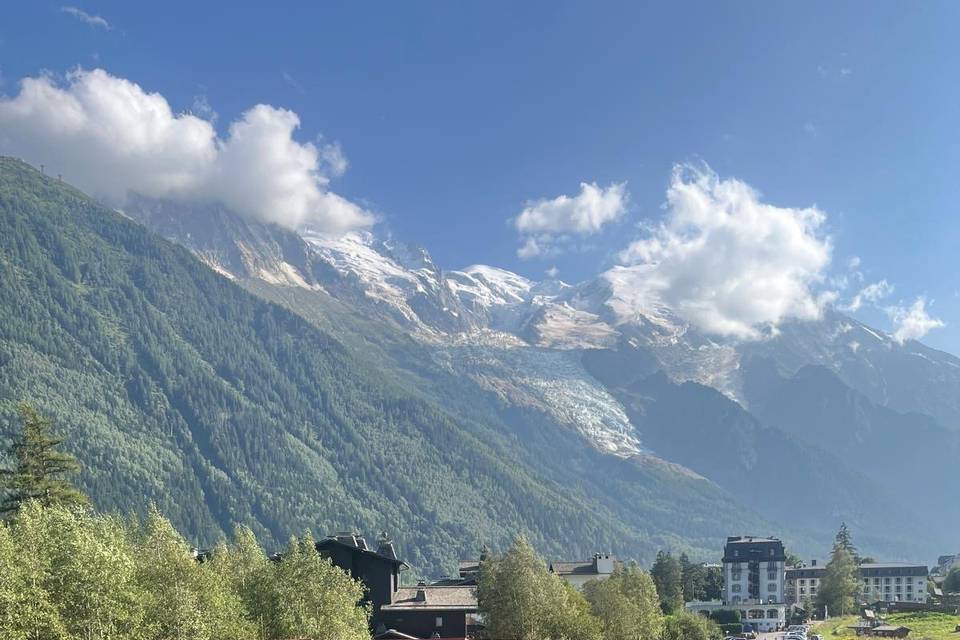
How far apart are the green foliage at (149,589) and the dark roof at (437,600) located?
89.0ft

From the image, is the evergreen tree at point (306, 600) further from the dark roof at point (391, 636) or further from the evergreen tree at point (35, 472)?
the dark roof at point (391, 636)

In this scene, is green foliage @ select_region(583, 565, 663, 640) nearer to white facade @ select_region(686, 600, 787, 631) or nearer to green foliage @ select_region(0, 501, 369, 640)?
green foliage @ select_region(0, 501, 369, 640)

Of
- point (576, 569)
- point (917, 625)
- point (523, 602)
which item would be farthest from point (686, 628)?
point (523, 602)

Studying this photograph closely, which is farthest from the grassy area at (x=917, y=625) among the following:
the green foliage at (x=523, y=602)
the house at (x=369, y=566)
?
the house at (x=369, y=566)

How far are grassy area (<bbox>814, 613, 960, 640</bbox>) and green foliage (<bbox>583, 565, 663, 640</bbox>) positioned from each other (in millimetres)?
31944

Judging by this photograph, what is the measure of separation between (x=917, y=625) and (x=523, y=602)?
87595mm

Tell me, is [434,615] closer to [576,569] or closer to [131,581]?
[131,581]

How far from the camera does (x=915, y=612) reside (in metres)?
186

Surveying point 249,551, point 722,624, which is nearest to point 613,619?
point 249,551

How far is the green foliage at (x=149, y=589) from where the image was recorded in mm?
49438

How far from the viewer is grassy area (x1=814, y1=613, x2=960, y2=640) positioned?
129 m

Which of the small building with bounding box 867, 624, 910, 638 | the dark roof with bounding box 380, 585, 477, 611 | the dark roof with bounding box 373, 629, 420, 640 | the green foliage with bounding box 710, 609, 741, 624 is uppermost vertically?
the dark roof with bounding box 380, 585, 477, 611

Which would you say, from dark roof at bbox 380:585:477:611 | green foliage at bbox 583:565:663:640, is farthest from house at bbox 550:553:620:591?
dark roof at bbox 380:585:477:611

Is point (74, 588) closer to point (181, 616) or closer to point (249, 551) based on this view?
point (181, 616)
